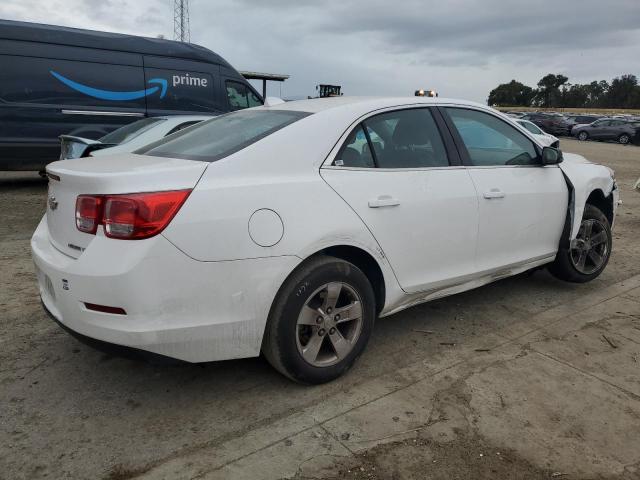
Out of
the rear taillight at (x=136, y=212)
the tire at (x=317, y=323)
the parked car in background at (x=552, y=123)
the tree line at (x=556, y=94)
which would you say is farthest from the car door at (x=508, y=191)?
the tree line at (x=556, y=94)

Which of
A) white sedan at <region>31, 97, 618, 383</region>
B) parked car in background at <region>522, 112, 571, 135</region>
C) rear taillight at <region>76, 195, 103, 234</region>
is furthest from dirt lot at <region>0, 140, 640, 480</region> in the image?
parked car in background at <region>522, 112, 571, 135</region>

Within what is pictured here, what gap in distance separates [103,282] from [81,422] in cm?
77

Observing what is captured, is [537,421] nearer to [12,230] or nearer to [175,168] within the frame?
[175,168]

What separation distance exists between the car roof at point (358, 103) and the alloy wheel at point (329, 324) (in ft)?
3.52

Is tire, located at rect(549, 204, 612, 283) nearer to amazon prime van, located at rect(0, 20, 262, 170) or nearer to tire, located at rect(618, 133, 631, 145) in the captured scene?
amazon prime van, located at rect(0, 20, 262, 170)

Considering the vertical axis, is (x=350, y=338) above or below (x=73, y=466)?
above

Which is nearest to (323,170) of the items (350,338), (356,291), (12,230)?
(356,291)

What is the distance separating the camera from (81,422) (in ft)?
8.71

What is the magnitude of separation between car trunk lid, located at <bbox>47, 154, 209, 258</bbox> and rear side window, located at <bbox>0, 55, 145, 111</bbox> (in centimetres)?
668

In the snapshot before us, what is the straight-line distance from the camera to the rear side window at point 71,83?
844cm

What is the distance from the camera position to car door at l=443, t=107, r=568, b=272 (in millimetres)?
3707

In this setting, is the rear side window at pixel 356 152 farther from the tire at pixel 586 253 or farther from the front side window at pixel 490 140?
the tire at pixel 586 253

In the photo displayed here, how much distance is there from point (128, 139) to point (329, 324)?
180 inches

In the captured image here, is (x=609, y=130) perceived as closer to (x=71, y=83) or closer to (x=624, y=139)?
(x=624, y=139)
